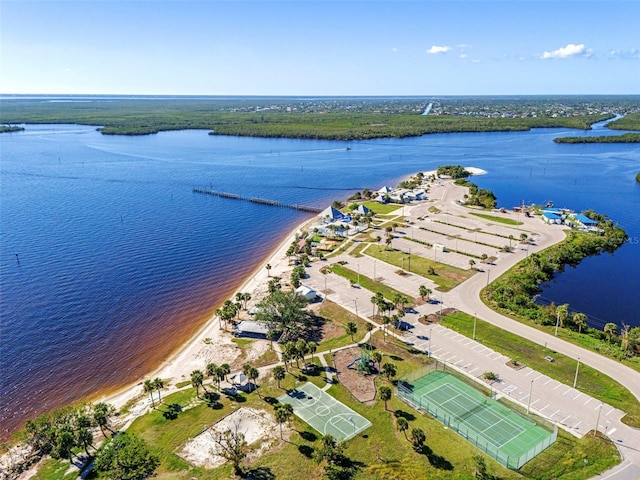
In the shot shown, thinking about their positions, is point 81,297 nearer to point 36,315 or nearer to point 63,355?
point 36,315

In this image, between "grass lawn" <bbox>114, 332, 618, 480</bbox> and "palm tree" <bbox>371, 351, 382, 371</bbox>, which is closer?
"grass lawn" <bbox>114, 332, 618, 480</bbox>

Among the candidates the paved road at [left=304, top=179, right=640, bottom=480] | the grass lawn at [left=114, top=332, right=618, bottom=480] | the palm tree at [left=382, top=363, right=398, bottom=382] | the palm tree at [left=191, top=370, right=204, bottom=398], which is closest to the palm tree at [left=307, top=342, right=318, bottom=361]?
the grass lawn at [left=114, top=332, right=618, bottom=480]

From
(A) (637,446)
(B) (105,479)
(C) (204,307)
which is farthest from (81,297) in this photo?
(A) (637,446)

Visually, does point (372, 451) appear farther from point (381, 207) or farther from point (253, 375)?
point (381, 207)

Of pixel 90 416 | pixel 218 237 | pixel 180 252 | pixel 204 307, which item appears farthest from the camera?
pixel 218 237

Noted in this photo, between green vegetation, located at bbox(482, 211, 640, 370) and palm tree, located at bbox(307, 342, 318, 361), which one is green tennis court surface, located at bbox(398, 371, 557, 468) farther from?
green vegetation, located at bbox(482, 211, 640, 370)

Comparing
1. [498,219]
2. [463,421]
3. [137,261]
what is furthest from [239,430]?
[498,219]
